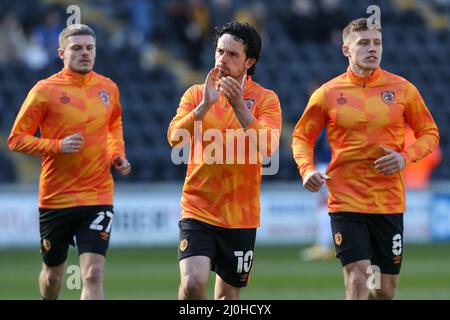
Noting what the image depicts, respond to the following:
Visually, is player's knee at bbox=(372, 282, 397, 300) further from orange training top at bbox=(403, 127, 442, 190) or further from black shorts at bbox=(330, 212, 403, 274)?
orange training top at bbox=(403, 127, 442, 190)

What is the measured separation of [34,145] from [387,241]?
303cm

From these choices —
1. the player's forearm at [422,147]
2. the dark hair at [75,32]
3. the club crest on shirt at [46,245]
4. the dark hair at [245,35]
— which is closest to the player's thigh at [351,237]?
the player's forearm at [422,147]

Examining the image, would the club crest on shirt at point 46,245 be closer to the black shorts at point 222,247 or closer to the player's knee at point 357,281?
the black shorts at point 222,247

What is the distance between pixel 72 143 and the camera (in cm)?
995

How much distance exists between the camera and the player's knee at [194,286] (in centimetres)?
884

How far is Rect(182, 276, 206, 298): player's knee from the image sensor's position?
29.0 ft

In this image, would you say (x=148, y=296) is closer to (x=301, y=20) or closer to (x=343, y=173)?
(x=343, y=173)

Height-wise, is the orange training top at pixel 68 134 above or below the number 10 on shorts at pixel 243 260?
above

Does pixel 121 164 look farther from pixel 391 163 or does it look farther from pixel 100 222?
pixel 391 163

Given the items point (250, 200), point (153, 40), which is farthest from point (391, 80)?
point (153, 40)

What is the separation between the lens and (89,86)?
10.6 metres

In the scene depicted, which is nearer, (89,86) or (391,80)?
(391,80)

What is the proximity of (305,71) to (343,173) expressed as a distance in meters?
15.4

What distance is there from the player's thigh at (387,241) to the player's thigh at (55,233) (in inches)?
102
